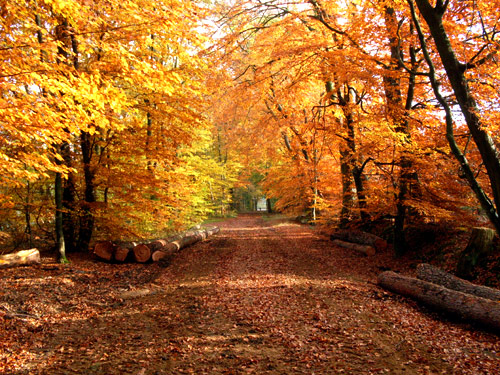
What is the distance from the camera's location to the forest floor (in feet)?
11.9

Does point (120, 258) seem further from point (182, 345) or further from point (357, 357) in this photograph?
point (357, 357)

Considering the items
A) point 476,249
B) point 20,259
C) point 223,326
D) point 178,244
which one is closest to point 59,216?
point 20,259

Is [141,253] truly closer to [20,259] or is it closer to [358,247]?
[20,259]

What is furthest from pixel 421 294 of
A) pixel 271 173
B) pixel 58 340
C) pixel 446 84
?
pixel 271 173

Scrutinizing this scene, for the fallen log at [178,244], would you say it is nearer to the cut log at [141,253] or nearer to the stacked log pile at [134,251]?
the stacked log pile at [134,251]

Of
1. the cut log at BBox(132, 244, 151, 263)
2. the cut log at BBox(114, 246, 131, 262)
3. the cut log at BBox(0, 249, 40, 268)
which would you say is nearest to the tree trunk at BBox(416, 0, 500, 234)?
the cut log at BBox(132, 244, 151, 263)

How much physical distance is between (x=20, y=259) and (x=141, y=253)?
3.07 meters

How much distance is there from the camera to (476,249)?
283 inches

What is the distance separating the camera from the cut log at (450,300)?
458 cm

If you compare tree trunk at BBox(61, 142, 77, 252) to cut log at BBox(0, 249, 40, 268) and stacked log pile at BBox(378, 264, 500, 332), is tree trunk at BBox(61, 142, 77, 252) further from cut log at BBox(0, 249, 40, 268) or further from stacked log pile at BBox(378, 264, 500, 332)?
stacked log pile at BBox(378, 264, 500, 332)

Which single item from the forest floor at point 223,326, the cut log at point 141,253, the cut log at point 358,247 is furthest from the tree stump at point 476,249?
the cut log at point 141,253

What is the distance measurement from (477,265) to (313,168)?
9.67 metres

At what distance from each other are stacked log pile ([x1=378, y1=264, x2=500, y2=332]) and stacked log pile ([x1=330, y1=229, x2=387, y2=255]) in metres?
3.92

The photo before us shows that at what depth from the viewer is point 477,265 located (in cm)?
714
